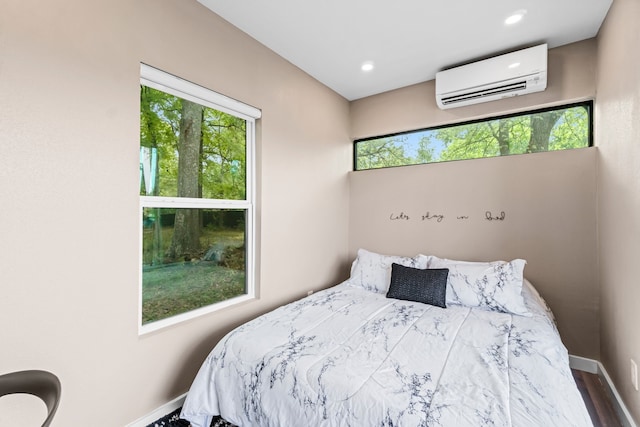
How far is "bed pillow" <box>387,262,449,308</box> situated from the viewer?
90.4 inches

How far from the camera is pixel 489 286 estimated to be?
7.27 feet

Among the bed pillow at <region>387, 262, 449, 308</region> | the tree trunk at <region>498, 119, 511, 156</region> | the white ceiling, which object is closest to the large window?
the white ceiling

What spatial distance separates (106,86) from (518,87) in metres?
2.94

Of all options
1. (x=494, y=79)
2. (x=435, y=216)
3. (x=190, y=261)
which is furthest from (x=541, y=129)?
(x=190, y=261)

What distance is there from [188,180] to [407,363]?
1750 millimetres

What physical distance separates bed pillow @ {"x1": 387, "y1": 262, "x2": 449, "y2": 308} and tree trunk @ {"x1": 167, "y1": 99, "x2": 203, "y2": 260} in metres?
1.61

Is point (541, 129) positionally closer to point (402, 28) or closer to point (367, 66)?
point (402, 28)

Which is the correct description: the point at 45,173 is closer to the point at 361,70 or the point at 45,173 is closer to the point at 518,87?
the point at 361,70

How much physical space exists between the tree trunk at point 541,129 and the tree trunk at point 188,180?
279cm

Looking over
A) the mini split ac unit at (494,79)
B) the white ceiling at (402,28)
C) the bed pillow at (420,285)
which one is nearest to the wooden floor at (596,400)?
the bed pillow at (420,285)

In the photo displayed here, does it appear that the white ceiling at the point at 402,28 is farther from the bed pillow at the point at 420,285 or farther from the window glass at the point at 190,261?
the bed pillow at the point at 420,285

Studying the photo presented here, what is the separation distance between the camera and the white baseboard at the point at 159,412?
65.7 inches

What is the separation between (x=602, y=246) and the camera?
85.8 inches

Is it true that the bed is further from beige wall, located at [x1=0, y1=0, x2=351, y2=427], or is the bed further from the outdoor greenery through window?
the outdoor greenery through window
